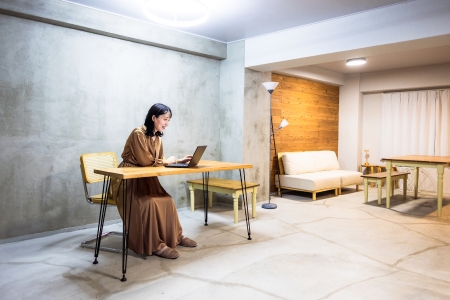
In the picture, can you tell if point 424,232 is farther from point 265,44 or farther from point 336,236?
point 265,44

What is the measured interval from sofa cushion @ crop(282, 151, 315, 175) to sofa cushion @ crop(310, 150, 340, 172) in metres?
0.16

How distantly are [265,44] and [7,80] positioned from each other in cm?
329

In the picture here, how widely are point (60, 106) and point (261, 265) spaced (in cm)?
277

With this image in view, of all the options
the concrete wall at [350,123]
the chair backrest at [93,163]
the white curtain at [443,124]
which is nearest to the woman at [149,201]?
the chair backrest at [93,163]

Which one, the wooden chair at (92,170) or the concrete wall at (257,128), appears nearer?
the wooden chair at (92,170)

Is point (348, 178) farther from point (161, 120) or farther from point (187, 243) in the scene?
point (161, 120)

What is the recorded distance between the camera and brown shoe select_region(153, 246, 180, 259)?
3.07m

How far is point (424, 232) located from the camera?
402 centimetres

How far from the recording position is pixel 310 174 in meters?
6.49

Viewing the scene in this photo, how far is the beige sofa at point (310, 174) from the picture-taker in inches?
237

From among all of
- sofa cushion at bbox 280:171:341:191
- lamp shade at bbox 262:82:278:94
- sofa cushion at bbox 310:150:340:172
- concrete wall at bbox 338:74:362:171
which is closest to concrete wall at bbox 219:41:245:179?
lamp shade at bbox 262:82:278:94

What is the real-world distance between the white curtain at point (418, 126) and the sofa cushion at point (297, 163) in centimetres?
204

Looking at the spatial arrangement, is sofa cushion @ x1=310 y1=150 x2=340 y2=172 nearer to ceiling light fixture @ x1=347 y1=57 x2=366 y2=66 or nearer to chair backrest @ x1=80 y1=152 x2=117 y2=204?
ceiling light fixture @ x1=347 y1=57 x2=366 y2=66

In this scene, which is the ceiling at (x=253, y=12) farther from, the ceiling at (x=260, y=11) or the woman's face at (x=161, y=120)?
the woman's face at (x=161, y=120)
